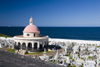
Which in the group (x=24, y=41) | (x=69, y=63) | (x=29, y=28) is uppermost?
(x=29, y=28)

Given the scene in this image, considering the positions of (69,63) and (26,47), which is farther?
(26,47)

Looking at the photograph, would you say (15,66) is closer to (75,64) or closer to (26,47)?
(75,64)

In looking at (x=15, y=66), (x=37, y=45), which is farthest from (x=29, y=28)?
(x=15, y=66)

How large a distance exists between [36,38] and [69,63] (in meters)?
11.0

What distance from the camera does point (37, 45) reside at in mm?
30547

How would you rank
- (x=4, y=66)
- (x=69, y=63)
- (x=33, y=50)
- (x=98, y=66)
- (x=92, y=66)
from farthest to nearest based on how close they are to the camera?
(x=33, y=50)
(x=69, y=63)
(x=98, y=66)
(x=92, y=66)
(x=4, y=66)

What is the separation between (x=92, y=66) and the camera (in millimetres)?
18922

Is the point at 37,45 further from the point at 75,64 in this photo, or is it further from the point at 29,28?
the point at 75,64

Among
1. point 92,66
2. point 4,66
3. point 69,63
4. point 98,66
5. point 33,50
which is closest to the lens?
point 4,66

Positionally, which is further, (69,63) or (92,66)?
(69,63)

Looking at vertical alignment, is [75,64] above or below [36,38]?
below

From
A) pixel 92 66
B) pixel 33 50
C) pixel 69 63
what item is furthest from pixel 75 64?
pixel 33 50

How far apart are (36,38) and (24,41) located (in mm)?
2819

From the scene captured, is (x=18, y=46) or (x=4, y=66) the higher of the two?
(x=4, y=66)
